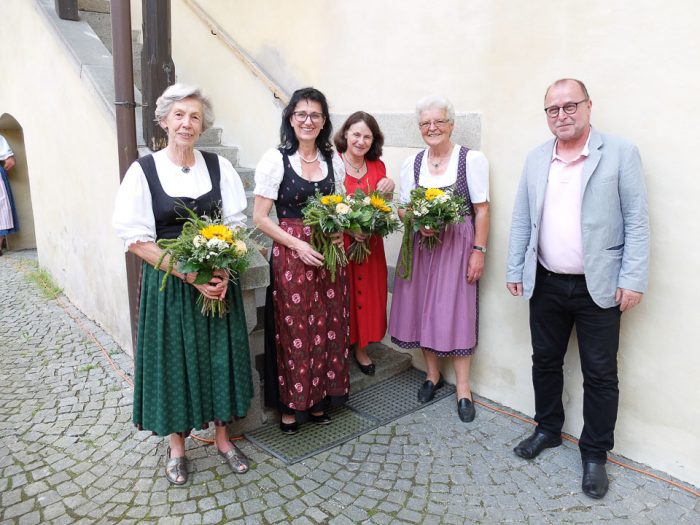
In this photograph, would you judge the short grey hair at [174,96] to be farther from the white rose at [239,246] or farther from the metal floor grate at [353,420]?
the metal floor grate at [353,420]

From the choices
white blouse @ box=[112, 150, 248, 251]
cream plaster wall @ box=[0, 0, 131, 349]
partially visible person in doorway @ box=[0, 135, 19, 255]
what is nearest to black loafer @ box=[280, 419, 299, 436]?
white blouse @ box=[112, 150, 248, 251]

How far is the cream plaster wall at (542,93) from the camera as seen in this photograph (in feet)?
10.4

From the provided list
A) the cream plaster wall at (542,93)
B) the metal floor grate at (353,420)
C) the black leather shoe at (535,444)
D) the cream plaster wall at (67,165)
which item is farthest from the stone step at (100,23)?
the black leather shoe at (535,444)

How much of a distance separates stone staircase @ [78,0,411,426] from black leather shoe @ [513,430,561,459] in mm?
1359

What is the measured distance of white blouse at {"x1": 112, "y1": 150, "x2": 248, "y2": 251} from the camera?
3.04 m

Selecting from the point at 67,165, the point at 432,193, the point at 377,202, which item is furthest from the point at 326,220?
the point at 67,165

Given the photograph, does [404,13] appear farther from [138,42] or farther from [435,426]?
[138,42]

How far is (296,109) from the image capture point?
11.7 feet

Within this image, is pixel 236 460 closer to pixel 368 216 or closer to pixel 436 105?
pixel 368 216

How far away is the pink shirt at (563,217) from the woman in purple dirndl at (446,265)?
65 cm

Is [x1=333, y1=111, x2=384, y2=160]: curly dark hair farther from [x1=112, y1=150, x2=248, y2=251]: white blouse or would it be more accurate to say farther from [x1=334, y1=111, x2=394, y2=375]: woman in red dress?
[x1=112, y1=150, x2=248, y2=251]: white blouse

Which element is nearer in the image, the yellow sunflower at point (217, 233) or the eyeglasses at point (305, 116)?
the yellow sunflower at point (217, 233)

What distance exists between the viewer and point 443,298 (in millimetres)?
4121

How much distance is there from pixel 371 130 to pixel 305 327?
4.99 feet
